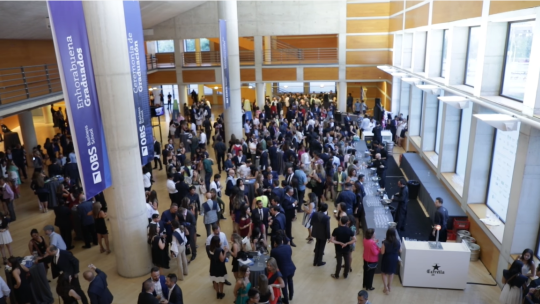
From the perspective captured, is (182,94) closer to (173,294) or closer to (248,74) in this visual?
(248,74)

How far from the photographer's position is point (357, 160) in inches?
511

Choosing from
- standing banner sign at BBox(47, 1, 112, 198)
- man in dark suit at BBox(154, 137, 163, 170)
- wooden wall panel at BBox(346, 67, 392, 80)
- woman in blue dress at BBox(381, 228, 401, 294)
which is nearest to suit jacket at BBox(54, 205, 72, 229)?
standing banner sign at BBox(47, 1, 112, 198)

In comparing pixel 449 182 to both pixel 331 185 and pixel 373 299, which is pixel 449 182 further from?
pixel 373 299

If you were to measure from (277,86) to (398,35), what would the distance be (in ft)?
39.9

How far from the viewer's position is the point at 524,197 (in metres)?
6.88

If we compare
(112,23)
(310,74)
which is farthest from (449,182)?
(310,74)

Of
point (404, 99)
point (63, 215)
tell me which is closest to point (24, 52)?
point (63, 215)

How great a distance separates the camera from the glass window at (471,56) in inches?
409

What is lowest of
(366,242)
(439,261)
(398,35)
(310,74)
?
(439,261)

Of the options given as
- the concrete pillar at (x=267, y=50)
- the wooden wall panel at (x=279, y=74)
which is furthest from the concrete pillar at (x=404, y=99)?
the concrete pillar at (x=267, y=50)

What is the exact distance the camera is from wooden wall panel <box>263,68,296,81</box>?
2427 cm

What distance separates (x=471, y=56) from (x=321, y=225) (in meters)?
6.29

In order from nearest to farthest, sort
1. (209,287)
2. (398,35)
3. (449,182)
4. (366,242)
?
1. (366,242)
2. (209,287)
3. (449,182)
4. (398,35)

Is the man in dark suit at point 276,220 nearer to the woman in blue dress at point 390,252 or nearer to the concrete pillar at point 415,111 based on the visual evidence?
the woman in blue dress at point 390,252
